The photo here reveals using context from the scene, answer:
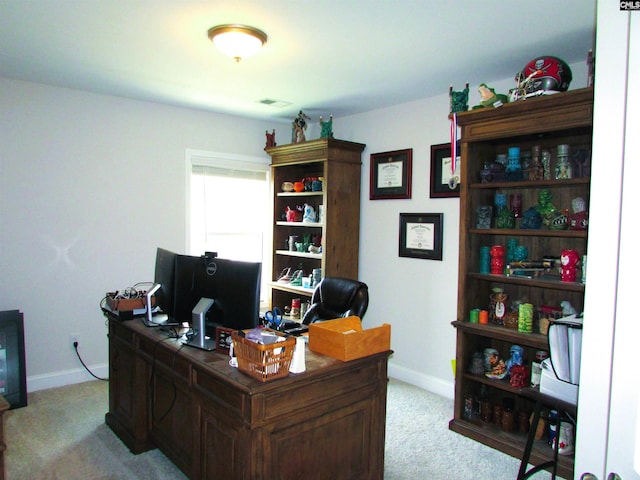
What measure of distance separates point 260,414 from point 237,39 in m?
1.94

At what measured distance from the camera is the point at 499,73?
10.4ft

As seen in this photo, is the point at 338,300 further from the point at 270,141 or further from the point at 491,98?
the point at 270,141

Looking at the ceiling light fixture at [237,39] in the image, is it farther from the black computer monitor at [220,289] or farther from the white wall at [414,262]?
the white wall at [414,262]

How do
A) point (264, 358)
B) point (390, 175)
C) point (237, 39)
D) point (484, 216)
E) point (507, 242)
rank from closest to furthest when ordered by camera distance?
point (264, 358) < point (237, 39) < point (484, 216) < point (507, 242) < point (390, 175)

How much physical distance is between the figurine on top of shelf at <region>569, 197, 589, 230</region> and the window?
9.70 ft

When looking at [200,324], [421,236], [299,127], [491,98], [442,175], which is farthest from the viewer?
[299,127]

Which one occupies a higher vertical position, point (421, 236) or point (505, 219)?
point (505, 219)

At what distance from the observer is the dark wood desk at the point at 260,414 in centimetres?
182

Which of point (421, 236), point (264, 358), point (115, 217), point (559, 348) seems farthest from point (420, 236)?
point (115, 217)

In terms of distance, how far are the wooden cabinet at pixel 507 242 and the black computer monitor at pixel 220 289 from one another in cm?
156

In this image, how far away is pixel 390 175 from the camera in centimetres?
411

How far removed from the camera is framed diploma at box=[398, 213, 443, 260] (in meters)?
3.74

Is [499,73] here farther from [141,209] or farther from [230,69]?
[141,209]

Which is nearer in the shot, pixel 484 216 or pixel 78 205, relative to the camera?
pixel 484 216
